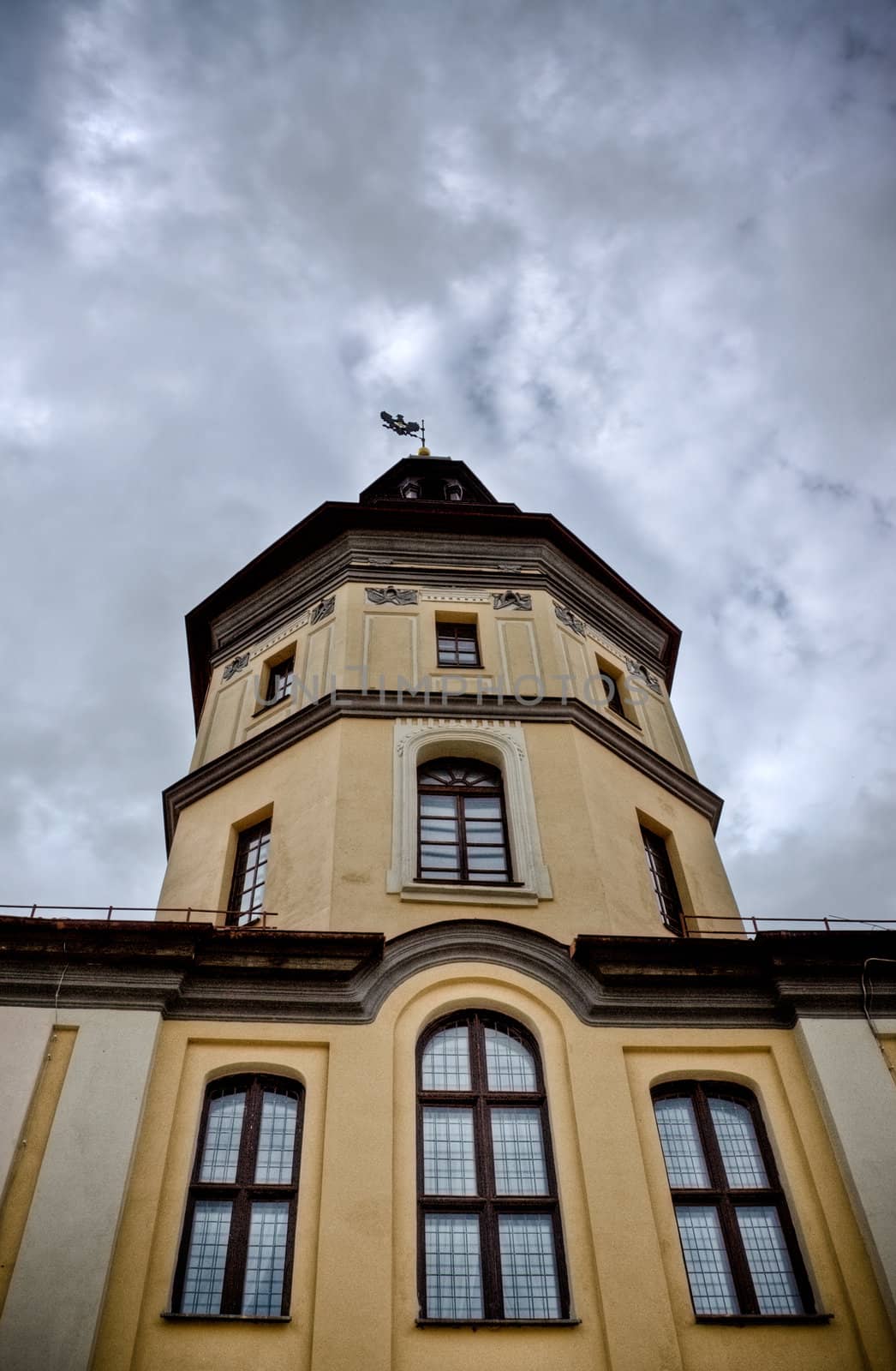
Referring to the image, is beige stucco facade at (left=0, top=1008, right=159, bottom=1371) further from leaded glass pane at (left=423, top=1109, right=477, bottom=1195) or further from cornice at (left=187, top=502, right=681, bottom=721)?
cornice at (left=187, top=502, right=681, bottom=721)

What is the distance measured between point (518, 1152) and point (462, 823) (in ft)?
19.2

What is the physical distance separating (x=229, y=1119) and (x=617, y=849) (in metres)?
7.27

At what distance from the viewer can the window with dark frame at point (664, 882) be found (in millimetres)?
18172

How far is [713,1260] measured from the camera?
12602 millimetres

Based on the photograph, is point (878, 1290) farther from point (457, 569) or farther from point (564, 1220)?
point (457, 569)

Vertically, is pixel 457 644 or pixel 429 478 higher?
pixel 429 478

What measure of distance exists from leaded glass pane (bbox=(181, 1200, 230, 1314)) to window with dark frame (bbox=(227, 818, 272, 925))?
4914mm

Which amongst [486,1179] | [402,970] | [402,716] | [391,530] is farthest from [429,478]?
[486,1179]

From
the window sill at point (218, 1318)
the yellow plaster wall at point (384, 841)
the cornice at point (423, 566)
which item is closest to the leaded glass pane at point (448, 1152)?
the window sill at point (218, 1318)

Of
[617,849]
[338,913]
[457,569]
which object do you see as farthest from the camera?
[457,569]

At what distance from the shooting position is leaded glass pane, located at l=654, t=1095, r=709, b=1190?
1327 centimetres

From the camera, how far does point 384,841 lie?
17281 millimetres

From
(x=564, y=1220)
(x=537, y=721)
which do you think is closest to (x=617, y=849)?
(x=537, y=721)

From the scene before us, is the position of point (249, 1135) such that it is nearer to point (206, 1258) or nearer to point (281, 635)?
point (206, 1258)
